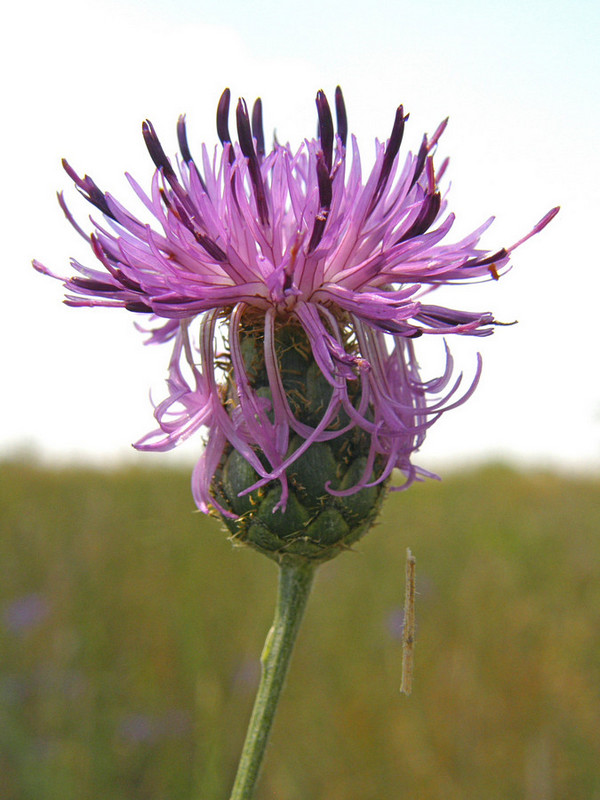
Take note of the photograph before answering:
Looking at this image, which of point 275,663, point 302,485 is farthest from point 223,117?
point 275,663

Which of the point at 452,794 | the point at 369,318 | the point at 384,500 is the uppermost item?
the point at 369,318

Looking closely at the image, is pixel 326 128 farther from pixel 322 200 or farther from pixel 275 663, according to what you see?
pixel 275 663

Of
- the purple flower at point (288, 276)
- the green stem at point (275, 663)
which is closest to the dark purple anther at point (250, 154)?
the purple flower at point (288, 276)

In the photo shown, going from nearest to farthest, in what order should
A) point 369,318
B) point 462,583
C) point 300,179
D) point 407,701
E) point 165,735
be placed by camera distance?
1. point 369,318
2. point 300,179
3. point 165,735
4. point 407,701
5. point 462,583

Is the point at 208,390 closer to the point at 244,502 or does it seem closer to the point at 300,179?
the point at 244,502

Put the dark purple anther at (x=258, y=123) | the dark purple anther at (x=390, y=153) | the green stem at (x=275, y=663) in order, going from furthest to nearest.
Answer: the dark purple anther at (x=258, y=123), the dark purple anther at (x=390, y=153), the green stem at (x=275, y=663)

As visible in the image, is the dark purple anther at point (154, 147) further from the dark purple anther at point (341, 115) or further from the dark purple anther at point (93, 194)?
the dark purple anther at point (341, 115)

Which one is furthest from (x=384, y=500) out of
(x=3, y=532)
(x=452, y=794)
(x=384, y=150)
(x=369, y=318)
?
(x=3, y=532)
